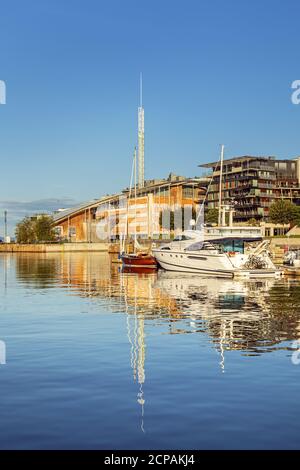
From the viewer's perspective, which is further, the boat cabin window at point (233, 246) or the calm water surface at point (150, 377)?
the boat cabin window at point (233, 246)

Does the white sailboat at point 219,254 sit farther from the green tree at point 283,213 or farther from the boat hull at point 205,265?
the green tree at point 283,213

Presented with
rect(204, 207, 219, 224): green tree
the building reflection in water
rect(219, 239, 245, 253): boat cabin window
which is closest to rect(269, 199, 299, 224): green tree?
rect(204, 207, 219, 224): green tree

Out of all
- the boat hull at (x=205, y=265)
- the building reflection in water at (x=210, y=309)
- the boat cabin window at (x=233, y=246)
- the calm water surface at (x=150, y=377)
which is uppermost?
the boat cabin window at (x=233, y=246)

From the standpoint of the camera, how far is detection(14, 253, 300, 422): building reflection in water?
24156mm

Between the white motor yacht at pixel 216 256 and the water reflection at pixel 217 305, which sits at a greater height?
the white motor yacht at pixel 216 256

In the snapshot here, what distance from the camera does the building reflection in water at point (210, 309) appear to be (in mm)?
24156

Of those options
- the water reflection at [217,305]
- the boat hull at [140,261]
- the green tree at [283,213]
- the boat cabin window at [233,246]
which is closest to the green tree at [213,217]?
the green tree at [283,213]

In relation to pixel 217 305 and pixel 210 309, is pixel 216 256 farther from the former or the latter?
pixel 210 309

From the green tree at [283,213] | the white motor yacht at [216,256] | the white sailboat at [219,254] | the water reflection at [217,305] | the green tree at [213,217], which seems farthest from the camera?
the green tree at [213,217]

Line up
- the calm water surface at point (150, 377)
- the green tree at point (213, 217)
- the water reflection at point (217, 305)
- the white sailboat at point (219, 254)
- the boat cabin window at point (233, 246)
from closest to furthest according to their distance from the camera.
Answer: the calm water surface at point (150, 377) < the water reflection at point (217, 305) < the white sailboat at point (219, 254) < the boat cabin window at point (233, 246) < the green tree at point (213, 217)

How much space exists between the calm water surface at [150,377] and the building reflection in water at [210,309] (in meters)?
0.08

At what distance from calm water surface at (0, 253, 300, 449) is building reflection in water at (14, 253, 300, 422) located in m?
0.08

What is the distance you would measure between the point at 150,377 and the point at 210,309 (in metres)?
17.8

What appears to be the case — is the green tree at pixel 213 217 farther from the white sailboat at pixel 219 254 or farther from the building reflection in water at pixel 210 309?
the building reflection in water at pixel 210 309
